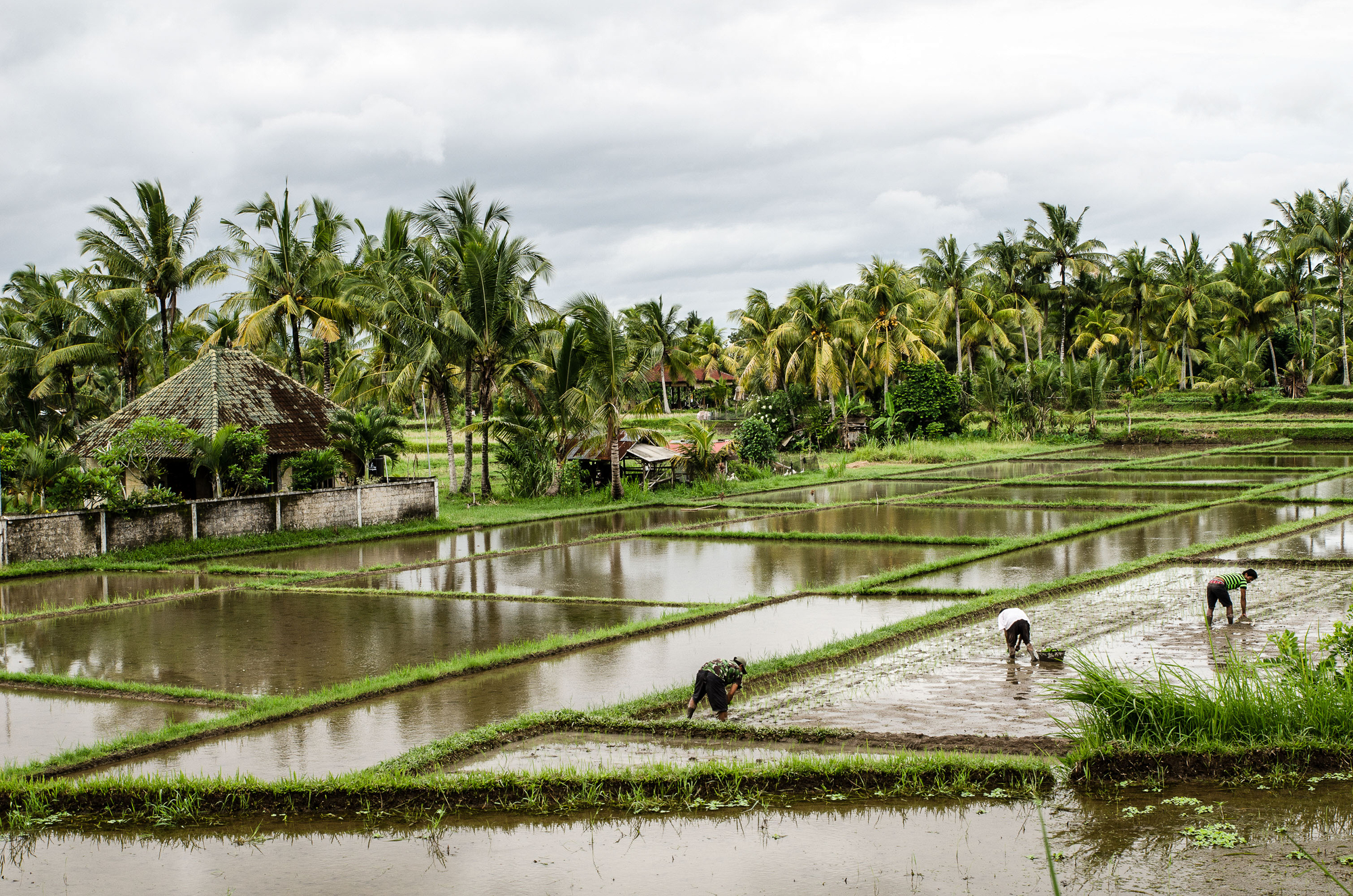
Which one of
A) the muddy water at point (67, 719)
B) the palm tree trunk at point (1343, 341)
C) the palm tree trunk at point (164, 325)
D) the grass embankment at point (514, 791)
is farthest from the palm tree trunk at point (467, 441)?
the palm tree trunk at point (1343, 341)

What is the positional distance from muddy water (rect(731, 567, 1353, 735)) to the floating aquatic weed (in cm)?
139

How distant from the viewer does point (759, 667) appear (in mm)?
9320

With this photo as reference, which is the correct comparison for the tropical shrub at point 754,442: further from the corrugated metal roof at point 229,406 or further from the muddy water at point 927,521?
the corrugated metal roof at point 229,406

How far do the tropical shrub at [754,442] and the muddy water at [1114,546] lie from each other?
12.9m

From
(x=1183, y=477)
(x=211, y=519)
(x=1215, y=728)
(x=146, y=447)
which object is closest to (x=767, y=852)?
(x=1215, y=728)

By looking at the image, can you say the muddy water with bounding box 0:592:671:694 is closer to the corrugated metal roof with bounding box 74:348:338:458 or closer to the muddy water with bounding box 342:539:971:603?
the muddy water with bounding box 342:539:971:603

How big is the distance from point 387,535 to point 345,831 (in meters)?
14.3

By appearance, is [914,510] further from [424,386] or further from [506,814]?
[506,814]

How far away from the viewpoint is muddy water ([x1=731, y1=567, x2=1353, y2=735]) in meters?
7.91

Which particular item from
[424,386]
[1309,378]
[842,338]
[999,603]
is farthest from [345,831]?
[1309,378]

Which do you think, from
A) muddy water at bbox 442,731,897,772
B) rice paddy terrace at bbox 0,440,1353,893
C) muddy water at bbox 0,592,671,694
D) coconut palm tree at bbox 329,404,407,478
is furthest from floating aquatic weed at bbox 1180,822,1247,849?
coconut palm tree at bbox 329,404,407,478

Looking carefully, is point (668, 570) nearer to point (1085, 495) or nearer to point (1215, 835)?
point (1215, 835)

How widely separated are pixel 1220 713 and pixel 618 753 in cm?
379

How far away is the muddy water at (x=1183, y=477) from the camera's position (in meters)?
25.5
